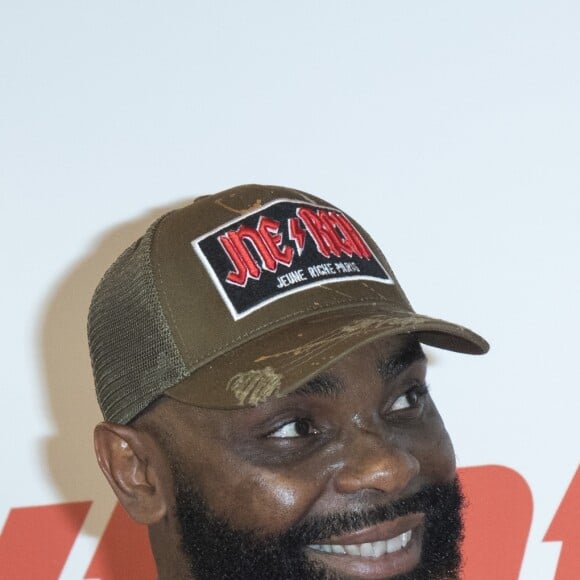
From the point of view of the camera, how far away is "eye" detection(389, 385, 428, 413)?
3.69 feet

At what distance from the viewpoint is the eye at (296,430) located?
1.05 metres

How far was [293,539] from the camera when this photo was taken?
1.03 meters

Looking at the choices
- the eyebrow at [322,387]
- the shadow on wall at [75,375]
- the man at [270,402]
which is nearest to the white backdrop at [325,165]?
the shadow on wall at [75,375]

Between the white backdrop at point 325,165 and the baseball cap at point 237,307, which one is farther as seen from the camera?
the white backdrop at point 325,165

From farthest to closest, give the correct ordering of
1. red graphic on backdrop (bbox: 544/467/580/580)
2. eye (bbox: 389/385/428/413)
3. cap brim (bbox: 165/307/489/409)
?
red graphic on backdrop (bbox: 544/467/580/580) < eye (bbox: 389/385/428/413) < cap brim (bbox: 165/307/489/409)

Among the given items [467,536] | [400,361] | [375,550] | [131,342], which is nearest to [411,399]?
[400,361]

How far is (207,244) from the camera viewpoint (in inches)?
43.4

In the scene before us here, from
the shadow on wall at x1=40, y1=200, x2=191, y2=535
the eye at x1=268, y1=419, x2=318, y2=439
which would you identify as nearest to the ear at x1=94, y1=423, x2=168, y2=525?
the eye at x1=268, y1=419, x2=318, y2=439

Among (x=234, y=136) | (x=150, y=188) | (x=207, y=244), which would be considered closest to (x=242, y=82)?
(x=234, y=136)

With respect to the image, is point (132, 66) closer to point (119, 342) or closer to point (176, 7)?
point (176, 7)

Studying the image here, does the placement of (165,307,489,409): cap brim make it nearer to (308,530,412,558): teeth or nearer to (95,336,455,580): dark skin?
(95,336,455,580): dark skin

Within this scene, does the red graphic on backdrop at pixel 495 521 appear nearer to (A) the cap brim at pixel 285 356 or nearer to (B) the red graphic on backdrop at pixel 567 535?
(B) the red graphic on backdrop at pixel 567 535

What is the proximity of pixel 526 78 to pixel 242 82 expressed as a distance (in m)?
0.37

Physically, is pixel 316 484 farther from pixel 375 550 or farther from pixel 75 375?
pixel 75 375
